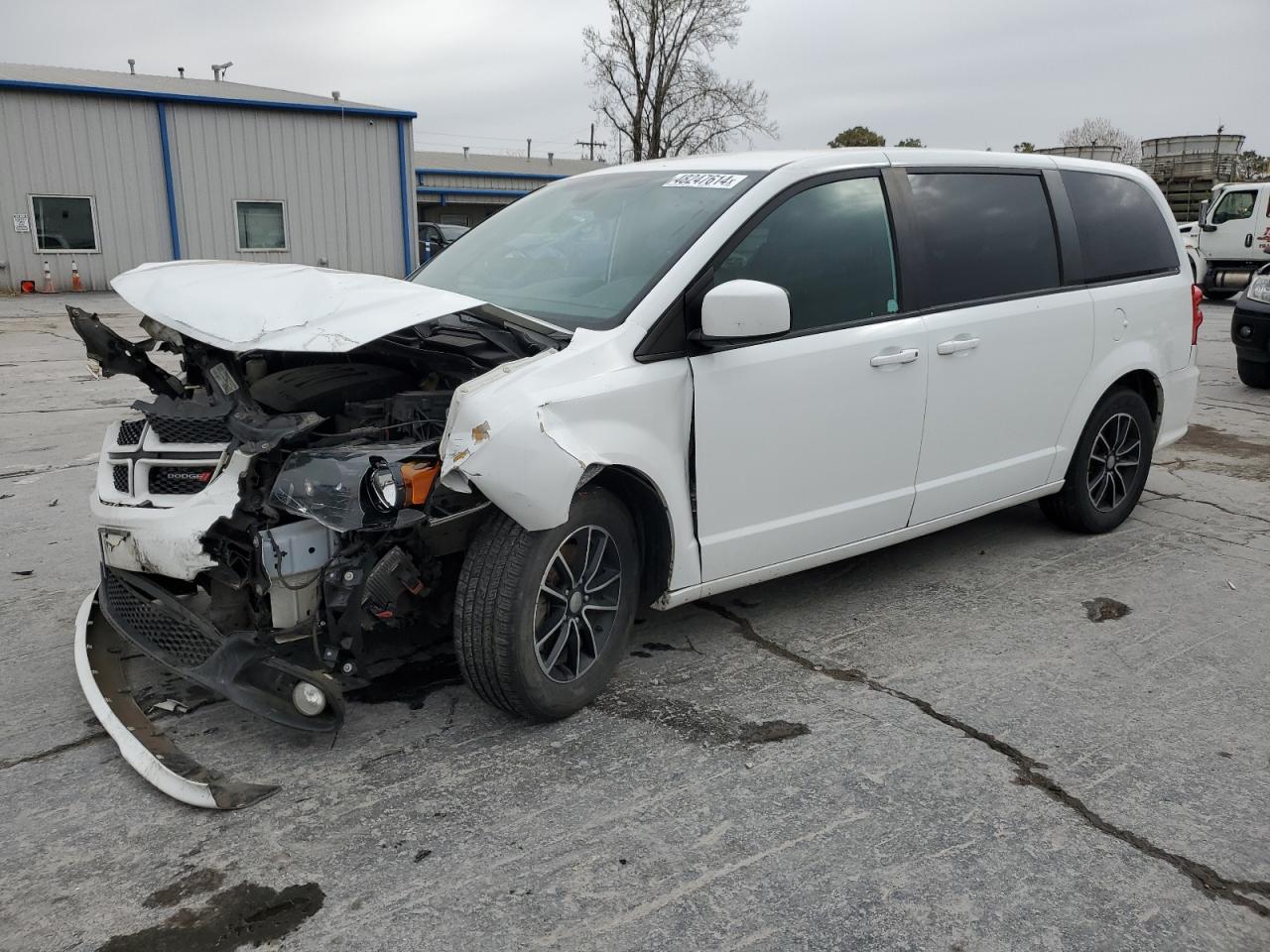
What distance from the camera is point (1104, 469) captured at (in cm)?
517

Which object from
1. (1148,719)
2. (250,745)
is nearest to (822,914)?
(1148,719)

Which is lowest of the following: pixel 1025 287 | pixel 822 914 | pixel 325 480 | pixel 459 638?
pixel 822 914

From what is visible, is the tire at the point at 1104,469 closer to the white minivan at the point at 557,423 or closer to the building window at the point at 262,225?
the white minivan at the point at 557,423

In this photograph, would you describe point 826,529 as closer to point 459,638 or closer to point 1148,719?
point 1148,719

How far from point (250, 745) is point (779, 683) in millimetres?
1746

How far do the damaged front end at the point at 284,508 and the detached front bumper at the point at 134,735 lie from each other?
0.04ft

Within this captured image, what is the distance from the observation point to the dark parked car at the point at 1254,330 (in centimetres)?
964

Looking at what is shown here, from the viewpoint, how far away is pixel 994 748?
3133 mm

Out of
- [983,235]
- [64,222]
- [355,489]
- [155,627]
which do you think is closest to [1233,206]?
[983,235]

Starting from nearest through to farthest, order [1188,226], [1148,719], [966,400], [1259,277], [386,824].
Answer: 1. [386,824]
2. [1148,719]
3. [966,400]
4. [1259,277]
5. [1188,226]

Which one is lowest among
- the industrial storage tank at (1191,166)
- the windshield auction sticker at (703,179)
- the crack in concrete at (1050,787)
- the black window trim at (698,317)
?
the crack in concrete at (1050,787)

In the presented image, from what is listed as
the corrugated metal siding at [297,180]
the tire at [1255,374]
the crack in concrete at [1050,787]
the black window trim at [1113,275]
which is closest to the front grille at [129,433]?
the crack in concrete at [1050,787]

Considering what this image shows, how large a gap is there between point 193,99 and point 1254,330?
68.8ft

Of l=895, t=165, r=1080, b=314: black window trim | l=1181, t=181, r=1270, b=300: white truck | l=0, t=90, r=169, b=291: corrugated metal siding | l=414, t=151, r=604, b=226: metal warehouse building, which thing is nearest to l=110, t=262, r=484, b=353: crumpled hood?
l=895, t=165, r=1080, b=314: black window trim
